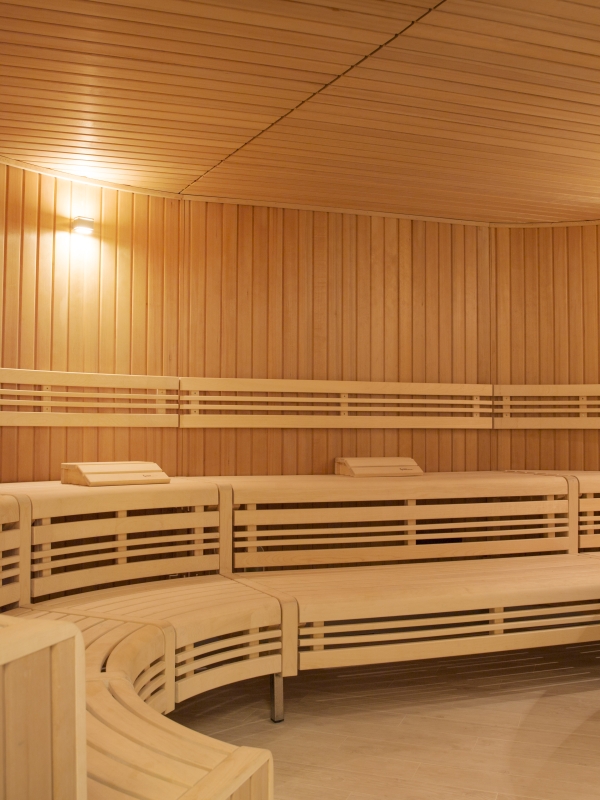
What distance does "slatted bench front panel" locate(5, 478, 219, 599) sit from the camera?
4.04 m

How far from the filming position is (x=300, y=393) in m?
6.00

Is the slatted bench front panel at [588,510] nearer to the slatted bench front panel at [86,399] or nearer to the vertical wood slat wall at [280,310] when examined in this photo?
the vertical wood slat wall at [280,310]

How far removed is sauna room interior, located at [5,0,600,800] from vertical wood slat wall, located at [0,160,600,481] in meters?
0.02

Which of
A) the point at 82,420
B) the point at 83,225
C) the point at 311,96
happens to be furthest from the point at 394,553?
the point at 83,225

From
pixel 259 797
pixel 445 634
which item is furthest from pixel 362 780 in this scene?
pixel 259 797

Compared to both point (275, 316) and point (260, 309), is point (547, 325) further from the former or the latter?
point (260, 309)

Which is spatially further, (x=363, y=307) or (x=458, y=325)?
(x=458, y=325)

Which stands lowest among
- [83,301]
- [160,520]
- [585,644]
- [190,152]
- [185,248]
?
[585,644]

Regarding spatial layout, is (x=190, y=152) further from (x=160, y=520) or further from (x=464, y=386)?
(x=464, y=386)

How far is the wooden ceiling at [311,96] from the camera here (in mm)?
3305

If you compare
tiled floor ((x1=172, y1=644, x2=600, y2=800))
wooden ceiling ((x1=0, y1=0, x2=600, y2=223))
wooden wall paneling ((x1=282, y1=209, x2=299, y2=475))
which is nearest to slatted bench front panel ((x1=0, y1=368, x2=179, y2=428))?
wooden wall paneling ((x1=282, y1=209, x2=299, y2=475))

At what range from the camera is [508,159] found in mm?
5039

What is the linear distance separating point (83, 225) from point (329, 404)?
222 centimetres

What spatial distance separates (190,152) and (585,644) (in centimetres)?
423
